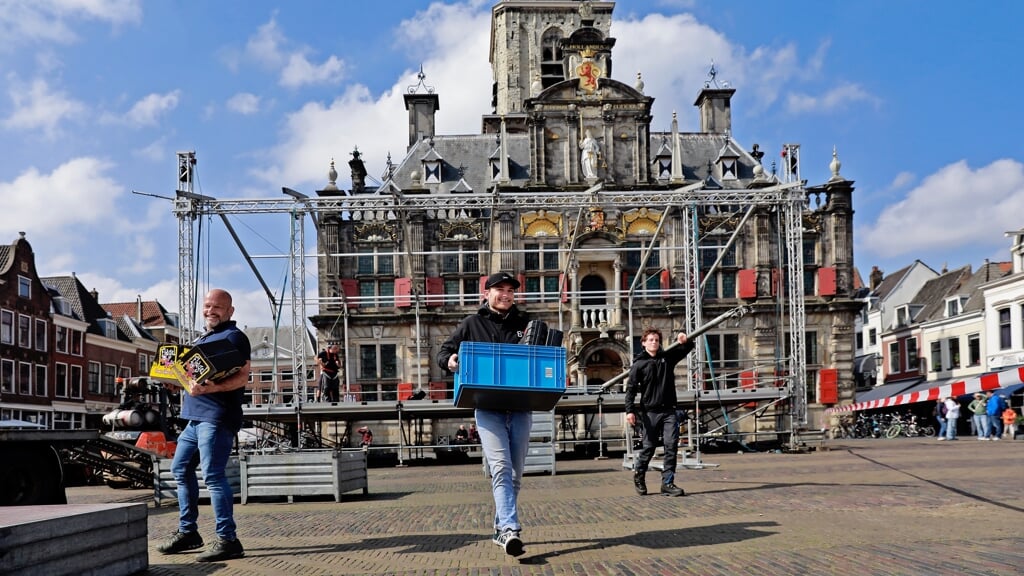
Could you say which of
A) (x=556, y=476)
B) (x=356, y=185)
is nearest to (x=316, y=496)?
(x=556, y=476)

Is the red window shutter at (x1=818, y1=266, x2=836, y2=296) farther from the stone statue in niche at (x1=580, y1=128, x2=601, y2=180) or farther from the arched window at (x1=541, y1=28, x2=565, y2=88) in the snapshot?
the arched window at (x1=541, y1=28, x2=565, y2=88)

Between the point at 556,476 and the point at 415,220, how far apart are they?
2572cm

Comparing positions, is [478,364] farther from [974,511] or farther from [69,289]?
[69,289]

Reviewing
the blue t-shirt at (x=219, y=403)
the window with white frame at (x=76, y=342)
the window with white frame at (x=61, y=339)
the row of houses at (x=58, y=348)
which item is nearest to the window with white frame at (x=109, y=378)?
the row of houses at (x=58, y=348)

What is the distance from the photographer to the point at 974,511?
7859 mm

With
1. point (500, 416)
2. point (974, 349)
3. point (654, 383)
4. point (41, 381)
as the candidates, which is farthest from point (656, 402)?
point (41, 381)

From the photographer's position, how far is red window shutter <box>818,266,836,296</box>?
40.1 metres

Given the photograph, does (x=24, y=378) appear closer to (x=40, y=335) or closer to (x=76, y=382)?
(x=40, y=335)

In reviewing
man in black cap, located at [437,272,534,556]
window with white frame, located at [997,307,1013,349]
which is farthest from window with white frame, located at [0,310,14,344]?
window with white frame, located at [997,307,1013,349]

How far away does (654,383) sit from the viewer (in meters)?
10.0

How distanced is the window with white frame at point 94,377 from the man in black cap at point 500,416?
4885cm

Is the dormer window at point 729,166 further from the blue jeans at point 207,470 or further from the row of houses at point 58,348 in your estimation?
the blue jeans at point 207,470

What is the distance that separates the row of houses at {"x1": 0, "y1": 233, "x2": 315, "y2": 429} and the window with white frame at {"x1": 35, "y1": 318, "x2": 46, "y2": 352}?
0.15 feet

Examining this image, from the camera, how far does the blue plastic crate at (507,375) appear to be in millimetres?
6039
